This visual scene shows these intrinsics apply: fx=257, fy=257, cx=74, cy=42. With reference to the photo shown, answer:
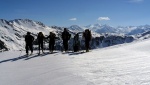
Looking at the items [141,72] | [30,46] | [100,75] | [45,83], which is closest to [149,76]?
[141,72]

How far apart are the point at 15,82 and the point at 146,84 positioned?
5.78 m

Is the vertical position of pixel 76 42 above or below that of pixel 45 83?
above

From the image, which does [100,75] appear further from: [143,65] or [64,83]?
[143,65]

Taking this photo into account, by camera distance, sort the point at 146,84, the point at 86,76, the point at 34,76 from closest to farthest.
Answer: the point at 146,84
the point at 86,76
the point at 34,76

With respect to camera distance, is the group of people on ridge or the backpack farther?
the group of people on ridge

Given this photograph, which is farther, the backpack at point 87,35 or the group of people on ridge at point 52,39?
the group of people on ridge at point 52,39

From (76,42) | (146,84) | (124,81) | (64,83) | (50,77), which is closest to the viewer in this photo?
(146,84)

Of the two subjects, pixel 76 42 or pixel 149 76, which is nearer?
pixel 149 76

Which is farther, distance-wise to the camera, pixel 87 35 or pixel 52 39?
pixel 52 39

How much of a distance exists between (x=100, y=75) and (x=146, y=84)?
2382 mm

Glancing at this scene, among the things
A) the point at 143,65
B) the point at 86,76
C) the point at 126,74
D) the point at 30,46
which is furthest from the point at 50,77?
the point at 30,46

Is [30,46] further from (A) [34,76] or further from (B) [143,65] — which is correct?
(B) [143,65]

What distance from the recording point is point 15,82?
444 inches

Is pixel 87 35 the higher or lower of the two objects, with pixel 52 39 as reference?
higher
